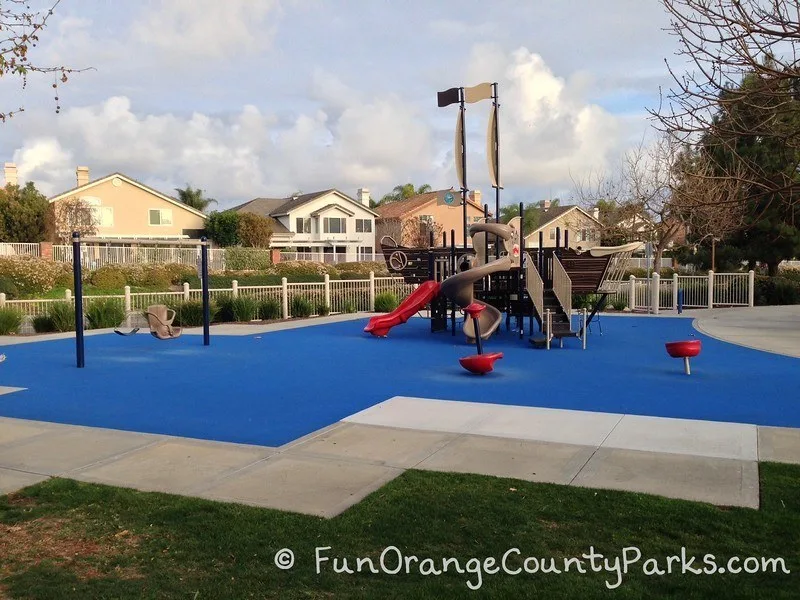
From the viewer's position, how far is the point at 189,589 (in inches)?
167

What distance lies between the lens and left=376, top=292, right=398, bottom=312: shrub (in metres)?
26.9

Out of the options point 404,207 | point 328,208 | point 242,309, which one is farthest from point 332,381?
point 404,207

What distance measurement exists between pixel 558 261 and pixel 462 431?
9.06m

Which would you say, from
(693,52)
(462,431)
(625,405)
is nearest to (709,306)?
(625,405)

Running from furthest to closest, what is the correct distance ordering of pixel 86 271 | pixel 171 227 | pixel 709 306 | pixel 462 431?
pixel 171 227 < pixel 86 271 < pixel 709 306 < pixel 462 431

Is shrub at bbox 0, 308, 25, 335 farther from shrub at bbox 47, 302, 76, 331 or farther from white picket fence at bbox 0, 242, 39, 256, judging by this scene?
white picket fence at bbox 0, 242, 39, 256

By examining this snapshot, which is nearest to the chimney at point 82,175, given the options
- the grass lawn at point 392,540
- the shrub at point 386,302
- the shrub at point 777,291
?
the shrub at point 386,302

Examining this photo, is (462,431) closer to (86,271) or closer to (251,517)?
(251,517)

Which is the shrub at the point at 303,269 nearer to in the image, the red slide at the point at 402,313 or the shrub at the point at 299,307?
the shrub at the point at 299,307

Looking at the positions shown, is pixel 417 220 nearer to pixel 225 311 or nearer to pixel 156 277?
pixel 156 277

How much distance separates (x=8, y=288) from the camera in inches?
1201

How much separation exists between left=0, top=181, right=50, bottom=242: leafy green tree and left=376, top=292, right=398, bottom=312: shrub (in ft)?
107

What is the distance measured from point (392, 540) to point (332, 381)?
7.32m

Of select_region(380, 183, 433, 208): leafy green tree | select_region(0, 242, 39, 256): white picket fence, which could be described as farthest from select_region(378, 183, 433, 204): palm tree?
select_region(0, 242, 39, 256): white picket fence
